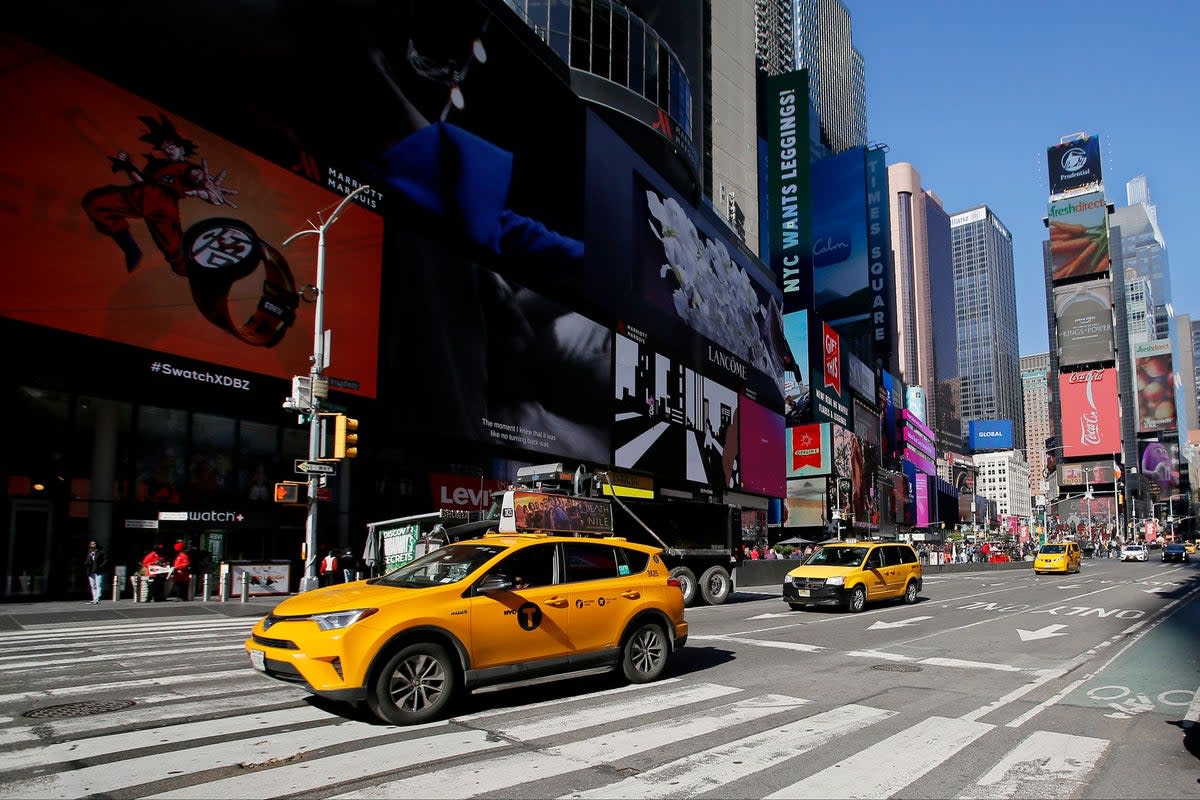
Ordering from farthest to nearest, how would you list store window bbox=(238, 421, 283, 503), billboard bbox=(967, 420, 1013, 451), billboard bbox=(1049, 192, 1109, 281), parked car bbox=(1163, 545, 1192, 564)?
billboard bbox=(967, 420, 1013, 451), billboard bbox=(1049, 192, 1109, 281), parked car bbox=(1163, 545, 1192, 564), store window bbox=(238, 421, 283, 503)

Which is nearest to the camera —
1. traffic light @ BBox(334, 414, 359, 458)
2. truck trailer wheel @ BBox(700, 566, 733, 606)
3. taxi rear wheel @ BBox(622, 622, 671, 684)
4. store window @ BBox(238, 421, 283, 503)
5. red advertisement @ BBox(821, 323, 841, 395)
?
taxi rear wheel @ BBox(622, 622, 671, 684)

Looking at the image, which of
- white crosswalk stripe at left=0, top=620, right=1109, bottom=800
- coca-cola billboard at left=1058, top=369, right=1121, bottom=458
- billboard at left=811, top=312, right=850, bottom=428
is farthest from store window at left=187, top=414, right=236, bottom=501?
coca-cola billboard at left=1058, top=369, right=1121, bottom=458

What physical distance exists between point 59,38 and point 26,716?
19.5 m

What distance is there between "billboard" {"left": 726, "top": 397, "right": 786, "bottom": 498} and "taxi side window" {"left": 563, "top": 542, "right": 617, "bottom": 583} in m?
47.5

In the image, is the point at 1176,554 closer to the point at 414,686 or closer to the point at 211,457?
the point at 211,457

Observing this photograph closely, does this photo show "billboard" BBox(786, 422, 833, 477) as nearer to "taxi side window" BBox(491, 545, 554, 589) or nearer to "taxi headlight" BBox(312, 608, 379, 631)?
"taxi side window" BBox(491, 545, 554, 589)

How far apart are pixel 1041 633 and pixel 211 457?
22511 mm

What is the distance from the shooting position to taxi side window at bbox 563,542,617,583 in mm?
9091

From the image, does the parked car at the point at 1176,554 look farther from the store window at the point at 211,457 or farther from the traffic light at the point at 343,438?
the traffic light at the point at 343,438

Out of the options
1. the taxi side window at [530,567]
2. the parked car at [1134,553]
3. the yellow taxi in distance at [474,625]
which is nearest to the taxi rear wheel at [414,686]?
the yellow taxi in distance at [474,625]

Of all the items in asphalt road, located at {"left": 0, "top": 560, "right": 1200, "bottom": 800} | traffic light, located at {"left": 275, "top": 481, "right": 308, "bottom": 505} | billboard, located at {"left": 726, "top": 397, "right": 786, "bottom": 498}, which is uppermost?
billboard, located at {"left": 726, "top": 397, "right": 786, "bottom": 498}

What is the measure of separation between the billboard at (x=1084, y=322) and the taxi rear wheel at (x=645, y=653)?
18697 centimetres

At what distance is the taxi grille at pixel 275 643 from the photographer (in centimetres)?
729

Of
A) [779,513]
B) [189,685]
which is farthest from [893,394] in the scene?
[189,685]
